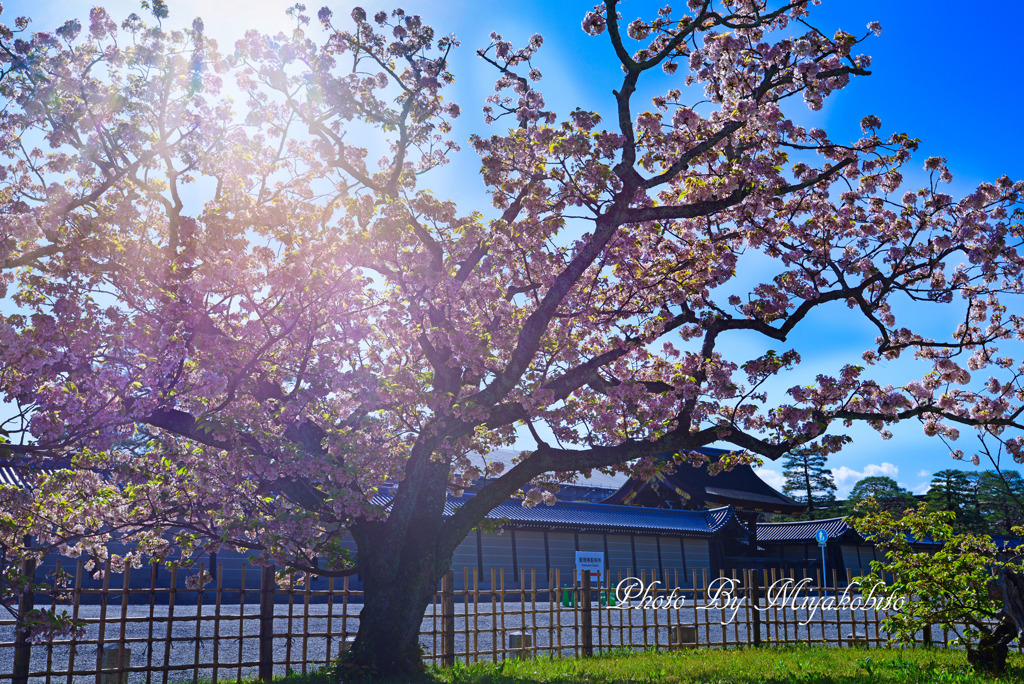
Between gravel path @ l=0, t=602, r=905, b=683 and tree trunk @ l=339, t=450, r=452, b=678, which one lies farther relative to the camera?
gravel path @ l=0, t=602, r=905, b=683

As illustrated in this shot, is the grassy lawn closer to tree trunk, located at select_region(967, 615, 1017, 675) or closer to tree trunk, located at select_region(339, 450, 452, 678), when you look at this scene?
tree trunk, located at select_region(967, 615, 1017, 675)

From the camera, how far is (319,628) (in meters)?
18.5

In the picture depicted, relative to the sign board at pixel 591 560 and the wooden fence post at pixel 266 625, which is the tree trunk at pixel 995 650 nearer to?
the wooden fence post at pixel 266 625

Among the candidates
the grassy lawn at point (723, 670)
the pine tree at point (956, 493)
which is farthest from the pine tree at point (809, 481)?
the grassy lawn at point (723, 670)

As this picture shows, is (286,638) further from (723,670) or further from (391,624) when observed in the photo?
(723,670)

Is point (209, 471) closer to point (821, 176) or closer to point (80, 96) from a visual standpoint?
point (80, 96)

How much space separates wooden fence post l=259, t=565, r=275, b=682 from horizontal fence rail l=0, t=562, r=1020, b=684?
13 millimetres

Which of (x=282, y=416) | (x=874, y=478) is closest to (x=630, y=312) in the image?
(x=282, y=416)

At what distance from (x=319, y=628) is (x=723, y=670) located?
34.1ft

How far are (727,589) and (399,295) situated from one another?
9503 mm

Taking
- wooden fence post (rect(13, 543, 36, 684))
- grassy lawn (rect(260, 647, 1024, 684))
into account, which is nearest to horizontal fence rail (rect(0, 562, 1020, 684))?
wooden fence post (rect(13, 543, 36, 684))

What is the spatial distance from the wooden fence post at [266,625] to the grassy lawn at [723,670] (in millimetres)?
370

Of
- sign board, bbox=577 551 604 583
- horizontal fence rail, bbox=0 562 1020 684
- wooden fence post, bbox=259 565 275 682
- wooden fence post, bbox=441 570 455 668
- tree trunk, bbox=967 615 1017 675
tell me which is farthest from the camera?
sign board, bbox=577 551 604 583

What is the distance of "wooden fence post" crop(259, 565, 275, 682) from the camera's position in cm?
993
